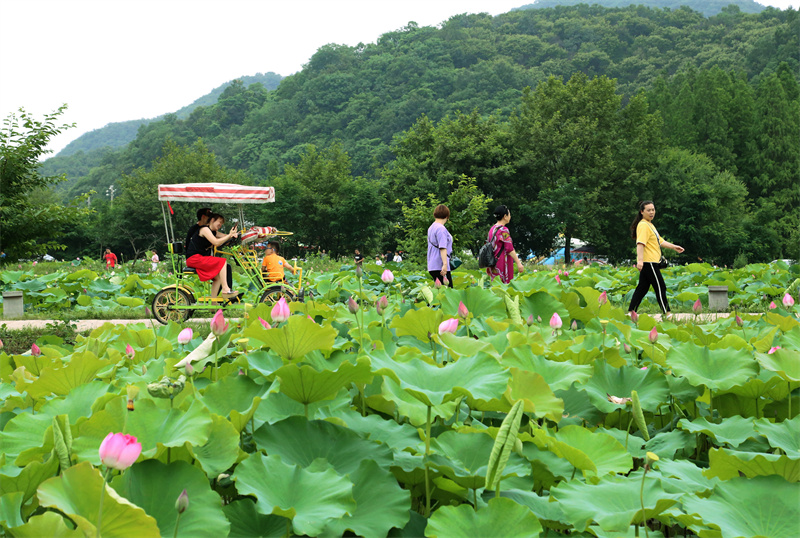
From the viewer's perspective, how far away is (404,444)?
1.35m

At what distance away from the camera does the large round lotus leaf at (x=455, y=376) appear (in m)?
1.33

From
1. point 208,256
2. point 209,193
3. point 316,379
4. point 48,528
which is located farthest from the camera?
point 209,193

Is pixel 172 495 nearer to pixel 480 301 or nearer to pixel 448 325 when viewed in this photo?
pixel 448 325

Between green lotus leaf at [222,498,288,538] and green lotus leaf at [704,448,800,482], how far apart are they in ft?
2.88

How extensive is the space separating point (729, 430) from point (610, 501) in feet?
2.06

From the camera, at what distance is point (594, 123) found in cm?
3528

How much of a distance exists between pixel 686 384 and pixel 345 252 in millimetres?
31888

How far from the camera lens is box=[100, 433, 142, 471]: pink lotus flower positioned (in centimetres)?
89

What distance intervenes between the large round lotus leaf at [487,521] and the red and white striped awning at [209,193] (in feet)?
25.6

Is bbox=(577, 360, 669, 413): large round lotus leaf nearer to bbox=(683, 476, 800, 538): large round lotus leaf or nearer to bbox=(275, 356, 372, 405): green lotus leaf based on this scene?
bbox=(683, 476, 800, 538): large round lotus leaf

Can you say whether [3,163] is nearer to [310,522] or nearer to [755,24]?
[310,522]

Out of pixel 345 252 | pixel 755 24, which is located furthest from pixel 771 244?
pixel 755 24

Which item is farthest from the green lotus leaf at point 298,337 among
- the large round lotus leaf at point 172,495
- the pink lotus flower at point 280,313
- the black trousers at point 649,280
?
the black trousers at point 649,280

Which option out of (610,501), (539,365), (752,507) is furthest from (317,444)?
(752,507)
